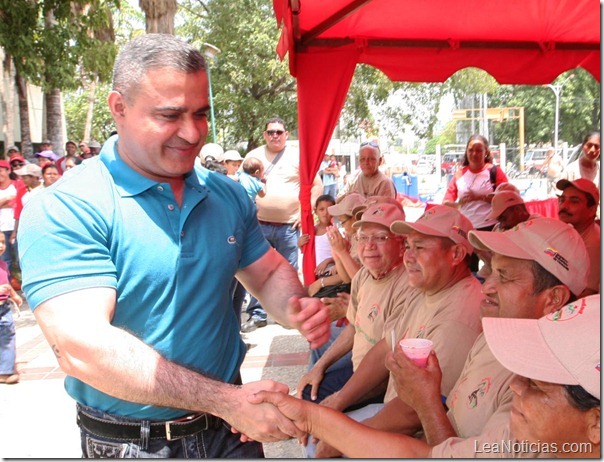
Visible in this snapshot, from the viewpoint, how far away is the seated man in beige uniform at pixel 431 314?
2.49 metres

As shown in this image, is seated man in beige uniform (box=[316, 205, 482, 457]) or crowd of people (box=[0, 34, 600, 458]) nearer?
crowd of people (box=[0, 34, 600, 458])

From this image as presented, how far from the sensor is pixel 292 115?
835 inches

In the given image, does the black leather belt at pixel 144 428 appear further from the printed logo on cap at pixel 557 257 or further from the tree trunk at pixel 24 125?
the tree trunk at pixel 24 125

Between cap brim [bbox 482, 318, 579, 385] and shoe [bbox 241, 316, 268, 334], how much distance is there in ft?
16.1

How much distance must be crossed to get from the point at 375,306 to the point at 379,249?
37 centimetres

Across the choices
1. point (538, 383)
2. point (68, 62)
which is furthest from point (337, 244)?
point (68, 62)

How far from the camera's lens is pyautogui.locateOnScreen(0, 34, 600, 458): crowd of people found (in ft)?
5.05

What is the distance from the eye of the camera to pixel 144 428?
71.6 inches

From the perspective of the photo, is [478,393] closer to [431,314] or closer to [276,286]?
[431,314]

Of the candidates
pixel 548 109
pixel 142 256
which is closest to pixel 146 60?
pixel 142 256

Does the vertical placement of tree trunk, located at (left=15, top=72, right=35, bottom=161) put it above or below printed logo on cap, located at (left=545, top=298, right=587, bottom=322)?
above

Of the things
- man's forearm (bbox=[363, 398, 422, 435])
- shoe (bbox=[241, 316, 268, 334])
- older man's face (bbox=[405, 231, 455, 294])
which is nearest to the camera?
man's forearm (bbox=[363, 398, 422, 435])

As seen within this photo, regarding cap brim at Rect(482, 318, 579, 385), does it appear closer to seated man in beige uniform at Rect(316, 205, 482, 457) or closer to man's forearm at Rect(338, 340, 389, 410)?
seated man in beige uniform at Rect(316, 205, 482, 457)

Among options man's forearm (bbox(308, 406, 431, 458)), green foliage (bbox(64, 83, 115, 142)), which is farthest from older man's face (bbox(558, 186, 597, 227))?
green foliage (bbox(64, 83, 115, 142))
